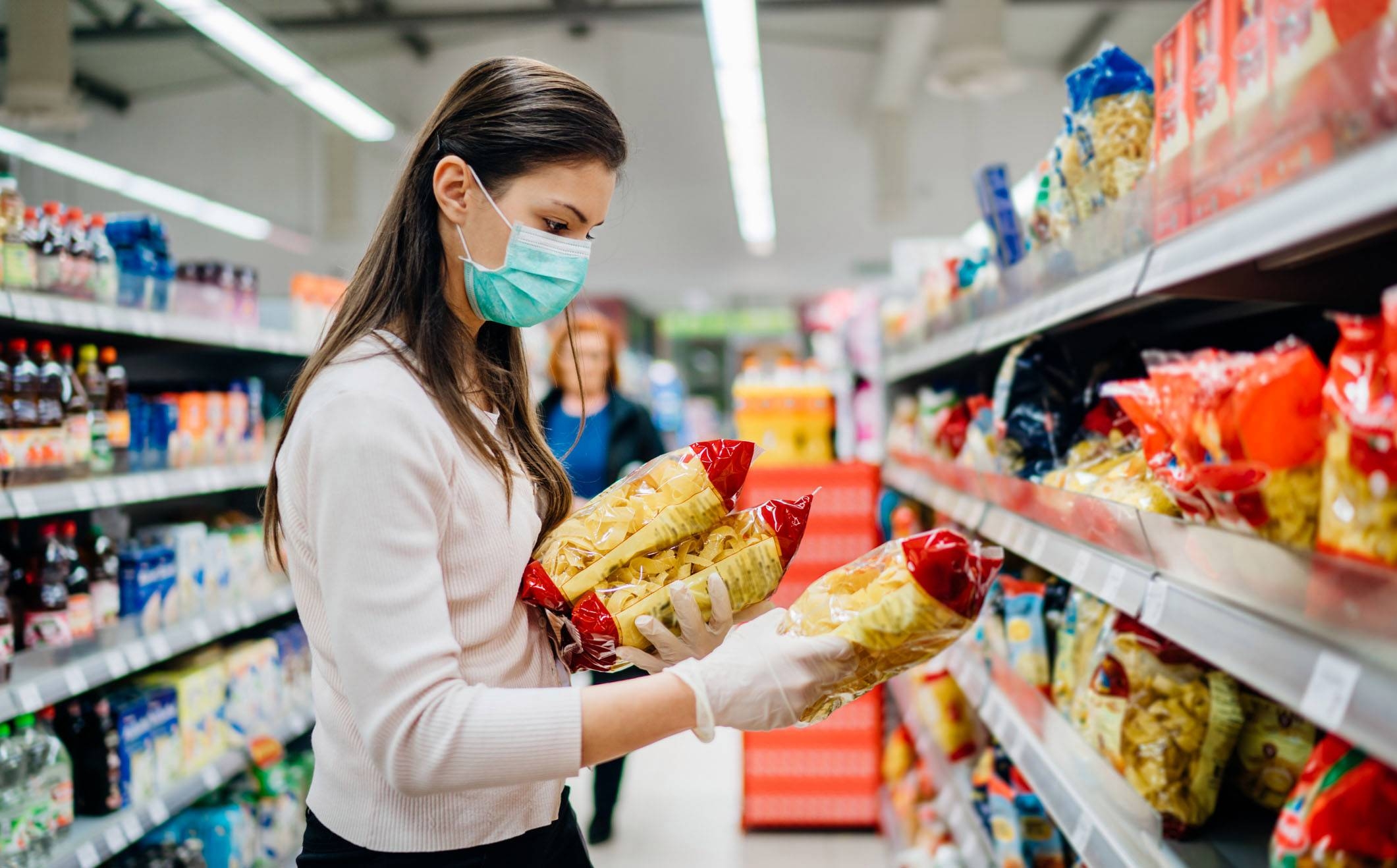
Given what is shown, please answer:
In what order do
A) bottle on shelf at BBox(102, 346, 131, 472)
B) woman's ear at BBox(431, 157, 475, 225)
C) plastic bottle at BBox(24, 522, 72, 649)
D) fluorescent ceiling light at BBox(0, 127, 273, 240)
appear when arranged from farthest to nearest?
1. fluorescent ceiling light at BBox(0, 127, 273, 240)
2. bottle on shelf at BBox(102, 346, 131, 472)
3. plastic bottle at BBox(24, 522, 72, 649)
4. woman's ear at BBox(431, 157, 475, 225)

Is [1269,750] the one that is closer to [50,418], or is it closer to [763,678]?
[763,678]

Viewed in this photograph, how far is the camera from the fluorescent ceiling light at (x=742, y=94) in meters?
5.71

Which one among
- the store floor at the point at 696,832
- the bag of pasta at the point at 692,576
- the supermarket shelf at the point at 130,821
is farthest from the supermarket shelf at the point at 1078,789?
the supermarket shelf at the point at 130,821

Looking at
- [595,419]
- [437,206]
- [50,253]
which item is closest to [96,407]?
[50,253]

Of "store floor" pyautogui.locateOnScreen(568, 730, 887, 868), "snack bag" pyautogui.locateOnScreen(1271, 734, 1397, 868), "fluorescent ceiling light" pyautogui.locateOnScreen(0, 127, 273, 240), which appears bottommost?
"store floor" pyautogui.locateOnScreen(568, 730, 887, 868)

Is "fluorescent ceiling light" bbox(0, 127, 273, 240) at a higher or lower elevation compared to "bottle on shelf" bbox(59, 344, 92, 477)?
higher

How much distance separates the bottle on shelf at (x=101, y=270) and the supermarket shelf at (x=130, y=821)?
129 cm

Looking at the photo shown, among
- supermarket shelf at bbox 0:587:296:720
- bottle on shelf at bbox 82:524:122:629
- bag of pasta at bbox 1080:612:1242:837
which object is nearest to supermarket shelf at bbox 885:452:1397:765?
bag of pasta at bbox 1080:612:1242:837

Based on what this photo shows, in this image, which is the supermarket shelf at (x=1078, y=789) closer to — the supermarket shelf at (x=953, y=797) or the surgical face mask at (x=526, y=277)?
the supermarket shelf at (x=953, y=797)

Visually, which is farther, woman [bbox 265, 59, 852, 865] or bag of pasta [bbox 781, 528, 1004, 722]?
bag of pasta [bbox 781, 528, 1004, 722]

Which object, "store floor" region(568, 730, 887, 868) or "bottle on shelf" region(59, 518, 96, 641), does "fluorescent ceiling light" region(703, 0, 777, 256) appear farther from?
"bottle on shelf" region(59, 518, 96, 641)

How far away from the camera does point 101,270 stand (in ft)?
8.02

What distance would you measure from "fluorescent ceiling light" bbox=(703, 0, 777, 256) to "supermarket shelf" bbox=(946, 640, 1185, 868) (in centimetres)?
477

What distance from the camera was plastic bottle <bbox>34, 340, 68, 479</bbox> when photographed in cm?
224
